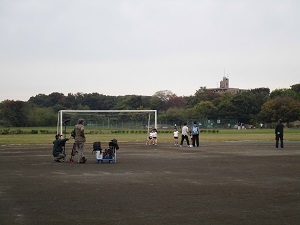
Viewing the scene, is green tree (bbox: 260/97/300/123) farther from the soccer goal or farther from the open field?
the soccer goal

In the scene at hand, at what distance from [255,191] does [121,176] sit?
15.8 feet

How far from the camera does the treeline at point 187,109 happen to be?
92562 millimetres

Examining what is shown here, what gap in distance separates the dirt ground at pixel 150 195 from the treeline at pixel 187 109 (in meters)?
69.4

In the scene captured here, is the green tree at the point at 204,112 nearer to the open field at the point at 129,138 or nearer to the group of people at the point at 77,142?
the open field at the point at 129,138

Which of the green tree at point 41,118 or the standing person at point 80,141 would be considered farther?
the green tree at point 41,118

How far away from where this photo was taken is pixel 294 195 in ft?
33.1

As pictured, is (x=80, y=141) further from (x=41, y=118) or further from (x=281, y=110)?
(x=281, y=110)

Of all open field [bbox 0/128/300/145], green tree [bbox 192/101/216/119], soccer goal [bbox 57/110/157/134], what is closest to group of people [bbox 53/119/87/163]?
open field [bbox 0/128/300/145]

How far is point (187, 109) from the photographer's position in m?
125

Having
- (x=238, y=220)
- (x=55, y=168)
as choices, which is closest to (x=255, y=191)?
(x=238, y=220)

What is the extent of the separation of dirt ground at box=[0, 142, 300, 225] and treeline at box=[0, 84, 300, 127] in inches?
2731

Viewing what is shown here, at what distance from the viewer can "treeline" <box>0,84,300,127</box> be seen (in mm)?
92562

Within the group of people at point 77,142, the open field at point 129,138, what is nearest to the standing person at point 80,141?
the group of people at point 77,142

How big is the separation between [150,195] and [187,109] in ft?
377
